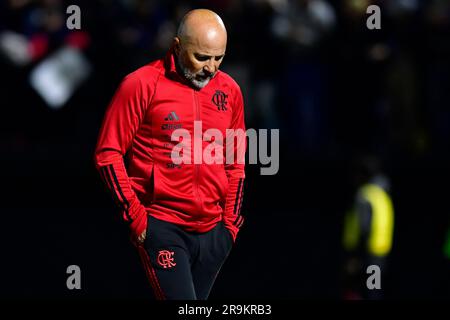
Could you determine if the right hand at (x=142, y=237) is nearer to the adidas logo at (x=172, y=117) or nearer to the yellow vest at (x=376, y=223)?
the adidas logo at (x=172, y=117)

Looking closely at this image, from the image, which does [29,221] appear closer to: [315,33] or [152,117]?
[315,33]

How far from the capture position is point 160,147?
269 inches

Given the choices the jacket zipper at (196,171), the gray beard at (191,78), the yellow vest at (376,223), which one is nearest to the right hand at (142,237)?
the jacket zipper at (196,171)

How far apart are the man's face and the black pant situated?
0.85 meters

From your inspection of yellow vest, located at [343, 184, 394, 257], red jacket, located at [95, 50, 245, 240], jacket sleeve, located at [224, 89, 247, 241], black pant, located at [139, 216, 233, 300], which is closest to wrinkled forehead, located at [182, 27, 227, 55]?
red jacket, located at [95, 50, 245, 240]

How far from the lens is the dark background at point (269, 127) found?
12.1 m

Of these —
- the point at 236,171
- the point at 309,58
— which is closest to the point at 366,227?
the point at 309,58

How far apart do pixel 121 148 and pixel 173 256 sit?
2.26ft

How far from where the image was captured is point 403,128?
12.4 m

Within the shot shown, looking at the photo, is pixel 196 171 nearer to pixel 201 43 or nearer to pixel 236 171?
pixel 236 171

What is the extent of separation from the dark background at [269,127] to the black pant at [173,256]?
16.6 ft

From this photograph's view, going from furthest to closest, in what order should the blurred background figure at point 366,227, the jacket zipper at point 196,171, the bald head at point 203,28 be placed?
the blurred background figure at point 366,227 < the jacket zipper at point 196,171 < the bald head at point 203,28

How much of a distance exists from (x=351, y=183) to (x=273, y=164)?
33.0 inches
